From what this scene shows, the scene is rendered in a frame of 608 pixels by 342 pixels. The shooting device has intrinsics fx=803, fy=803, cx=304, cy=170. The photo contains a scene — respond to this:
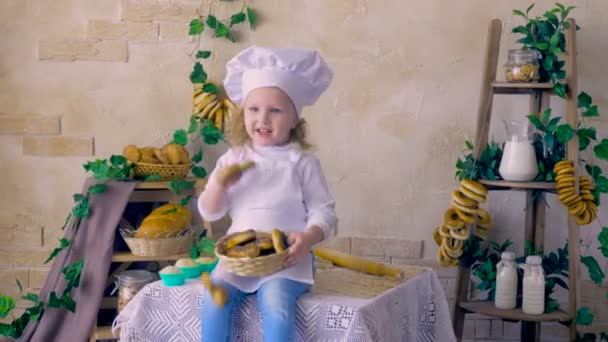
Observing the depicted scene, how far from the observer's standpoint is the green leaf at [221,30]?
2.83 metres

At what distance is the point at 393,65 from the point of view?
2.84 metres

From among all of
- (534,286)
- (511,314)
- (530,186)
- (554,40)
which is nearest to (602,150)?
(530,186)

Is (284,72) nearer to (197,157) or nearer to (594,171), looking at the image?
(197,157)

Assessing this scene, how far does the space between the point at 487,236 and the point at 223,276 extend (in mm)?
1241

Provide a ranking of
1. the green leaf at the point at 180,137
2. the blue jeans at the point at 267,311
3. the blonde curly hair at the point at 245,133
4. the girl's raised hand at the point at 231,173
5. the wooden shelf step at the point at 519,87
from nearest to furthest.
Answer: the blue jeans at the point at 267,311
the girl's raised hand at the point at 231,173
the blonde curly hair at the point at 245,133
the wooden shelf step at the point at 519,87
the green leaf at the point at 180,137

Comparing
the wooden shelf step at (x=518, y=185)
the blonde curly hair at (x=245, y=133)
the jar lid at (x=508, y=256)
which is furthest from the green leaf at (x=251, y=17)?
the jar lid at (x=508, y=256)

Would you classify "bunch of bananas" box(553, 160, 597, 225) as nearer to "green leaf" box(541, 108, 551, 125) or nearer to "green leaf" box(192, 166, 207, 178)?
"green leaf" box(541, 108, 551, 125)

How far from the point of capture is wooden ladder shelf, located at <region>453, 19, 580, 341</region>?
8.32 ft

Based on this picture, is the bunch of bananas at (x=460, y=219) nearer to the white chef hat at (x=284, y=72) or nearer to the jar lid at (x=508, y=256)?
the jar lid at (x=508, y=256)

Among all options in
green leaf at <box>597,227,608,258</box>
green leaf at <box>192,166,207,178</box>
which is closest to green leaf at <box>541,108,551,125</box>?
green leaf at <box>597,227,608,258</box>

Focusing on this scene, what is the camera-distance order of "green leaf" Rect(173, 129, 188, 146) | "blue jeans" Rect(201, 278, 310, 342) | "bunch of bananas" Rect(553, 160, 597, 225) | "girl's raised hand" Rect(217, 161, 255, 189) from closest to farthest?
1. "blue jeans" Rect(201, 278, 310, 342)
2. "girl's raised hand" Rect(217, 161, 255, 189)
3. "bunch of bananas" Rect(553, 160, 597, 225)
4. "green leaf" Rect(173, 129, 188, 146)

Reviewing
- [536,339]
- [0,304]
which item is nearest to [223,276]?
[0,304]

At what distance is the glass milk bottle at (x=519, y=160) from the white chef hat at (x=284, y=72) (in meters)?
0.75

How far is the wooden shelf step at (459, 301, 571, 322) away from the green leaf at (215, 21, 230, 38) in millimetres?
1235
